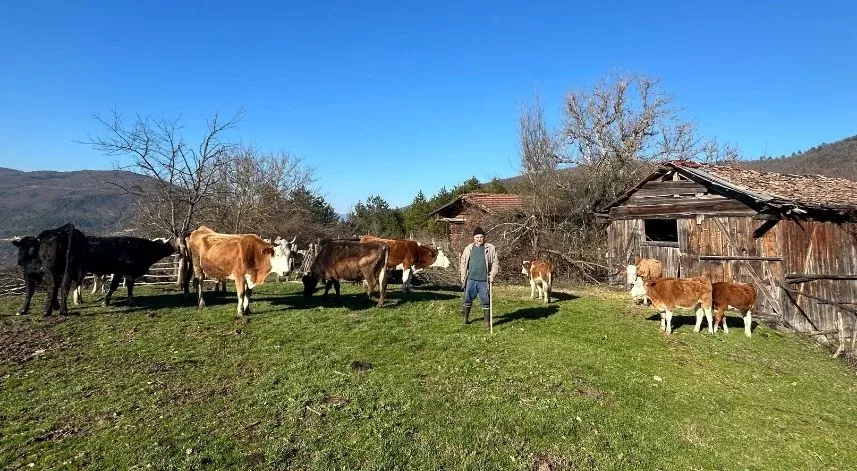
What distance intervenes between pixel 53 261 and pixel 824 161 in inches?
3216

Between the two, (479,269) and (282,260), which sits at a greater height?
(282,260)

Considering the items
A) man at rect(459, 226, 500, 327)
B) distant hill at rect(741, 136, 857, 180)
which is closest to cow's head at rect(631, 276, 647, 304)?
man at rect(459, 226, 500, 327)

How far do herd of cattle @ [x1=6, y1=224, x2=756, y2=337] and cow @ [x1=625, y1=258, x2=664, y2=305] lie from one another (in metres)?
0.07

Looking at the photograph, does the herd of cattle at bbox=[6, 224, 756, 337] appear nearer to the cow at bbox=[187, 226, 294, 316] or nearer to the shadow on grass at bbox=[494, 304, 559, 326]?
the cow at bbox=[187, 226, 294, 316]

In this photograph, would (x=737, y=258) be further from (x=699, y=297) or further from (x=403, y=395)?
(x=403, y=395)

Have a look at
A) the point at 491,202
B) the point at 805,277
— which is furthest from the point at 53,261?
the point at 491,202

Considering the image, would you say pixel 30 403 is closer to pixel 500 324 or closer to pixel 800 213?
pixel 500 324

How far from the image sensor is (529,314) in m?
13.3

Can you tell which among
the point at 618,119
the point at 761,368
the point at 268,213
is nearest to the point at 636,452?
the point at 761,368

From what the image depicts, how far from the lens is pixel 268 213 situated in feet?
104

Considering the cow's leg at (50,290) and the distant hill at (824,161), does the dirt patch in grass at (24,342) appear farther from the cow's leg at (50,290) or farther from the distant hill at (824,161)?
the distant hill at (824,161)

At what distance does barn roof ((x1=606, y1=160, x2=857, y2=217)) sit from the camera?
15.3m

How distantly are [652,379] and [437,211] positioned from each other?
2693 centimetres

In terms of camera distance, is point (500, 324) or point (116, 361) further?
point (500, 324)
